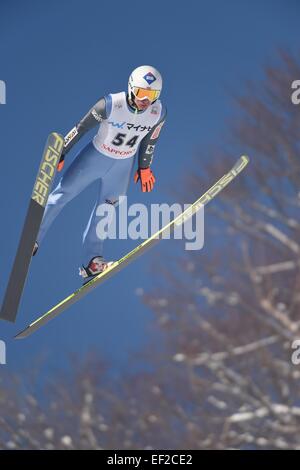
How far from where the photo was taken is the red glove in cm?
747

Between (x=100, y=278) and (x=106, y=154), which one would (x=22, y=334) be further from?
(x=106, y=154)

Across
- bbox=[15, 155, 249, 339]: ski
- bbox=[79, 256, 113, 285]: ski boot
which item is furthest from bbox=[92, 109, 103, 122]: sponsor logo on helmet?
bbox=[79, 256, 113, 285]: ski boot

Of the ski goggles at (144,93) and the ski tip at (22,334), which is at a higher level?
the ski goggles at (144,93)

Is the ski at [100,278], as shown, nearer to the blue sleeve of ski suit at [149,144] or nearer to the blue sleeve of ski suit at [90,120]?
the blue sleeve of ski suit at [149,144]

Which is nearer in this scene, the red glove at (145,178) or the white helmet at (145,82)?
the white helmet at (145,82)

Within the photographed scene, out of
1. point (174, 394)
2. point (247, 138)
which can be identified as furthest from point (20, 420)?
point (247, 138)

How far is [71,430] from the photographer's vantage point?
19172 millimetres

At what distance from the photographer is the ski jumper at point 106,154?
704cm

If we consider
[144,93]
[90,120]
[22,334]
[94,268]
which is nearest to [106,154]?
[90,120]

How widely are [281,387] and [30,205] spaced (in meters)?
11.6

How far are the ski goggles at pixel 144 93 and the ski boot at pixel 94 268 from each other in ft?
4.75

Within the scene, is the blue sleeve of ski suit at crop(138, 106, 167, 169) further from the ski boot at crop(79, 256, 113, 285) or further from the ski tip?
the ski tip

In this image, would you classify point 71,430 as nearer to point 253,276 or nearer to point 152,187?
point 253,276

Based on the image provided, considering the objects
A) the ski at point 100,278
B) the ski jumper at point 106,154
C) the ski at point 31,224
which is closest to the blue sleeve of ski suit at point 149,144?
the ski jumper at point 106,154
